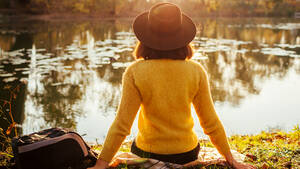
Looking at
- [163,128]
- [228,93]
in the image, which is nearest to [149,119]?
[163,128]

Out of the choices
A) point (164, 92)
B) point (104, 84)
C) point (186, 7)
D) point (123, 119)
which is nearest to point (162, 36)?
point (164, 92)

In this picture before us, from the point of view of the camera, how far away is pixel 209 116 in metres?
1.61

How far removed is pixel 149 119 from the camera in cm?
158

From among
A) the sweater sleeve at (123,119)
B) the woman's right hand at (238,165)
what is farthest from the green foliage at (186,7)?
the sweater sleeve at (123,119)

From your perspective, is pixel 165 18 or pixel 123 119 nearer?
pixel 165 18

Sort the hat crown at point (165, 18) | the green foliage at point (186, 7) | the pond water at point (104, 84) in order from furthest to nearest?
the green foliage at point (186, 7)
the pond water at point (104, 84)
the hat crown at point (165, 18)

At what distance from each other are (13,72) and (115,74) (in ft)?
8.63

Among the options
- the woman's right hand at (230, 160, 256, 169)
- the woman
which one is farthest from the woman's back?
the woman's right hand at (230, 160, 256, 169)

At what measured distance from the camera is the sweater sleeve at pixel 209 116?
1.57 meters

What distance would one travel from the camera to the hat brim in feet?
4.72

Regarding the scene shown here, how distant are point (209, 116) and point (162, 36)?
0.53 meters

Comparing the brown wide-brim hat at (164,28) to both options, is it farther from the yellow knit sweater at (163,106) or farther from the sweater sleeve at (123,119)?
the sweater sleeve at (123,119)

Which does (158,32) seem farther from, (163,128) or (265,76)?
(265,76)

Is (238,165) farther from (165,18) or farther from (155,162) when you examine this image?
(165,18)
